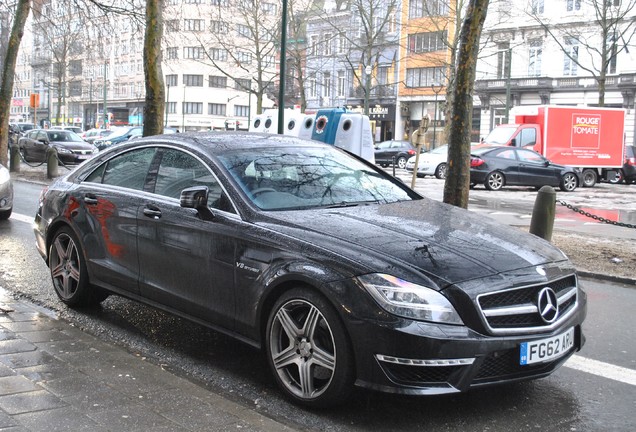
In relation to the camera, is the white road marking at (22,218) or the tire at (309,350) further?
the white road marking at (22,218)

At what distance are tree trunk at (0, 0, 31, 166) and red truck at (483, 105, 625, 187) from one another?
1699cm

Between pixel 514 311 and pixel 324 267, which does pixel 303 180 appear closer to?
pixel 324 267

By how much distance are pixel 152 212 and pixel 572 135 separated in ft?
81.2

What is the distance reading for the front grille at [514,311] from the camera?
3613 millimetres

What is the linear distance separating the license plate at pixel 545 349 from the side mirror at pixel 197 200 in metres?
2.10

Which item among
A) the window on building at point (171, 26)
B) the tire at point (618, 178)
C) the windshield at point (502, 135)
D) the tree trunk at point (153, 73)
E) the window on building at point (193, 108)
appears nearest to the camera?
the tree trunk at point (153, 73)

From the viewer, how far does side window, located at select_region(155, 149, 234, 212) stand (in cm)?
467

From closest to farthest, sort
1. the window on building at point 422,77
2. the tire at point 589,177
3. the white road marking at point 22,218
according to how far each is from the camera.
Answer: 1. the white road marking at point 22,218
2. the tire at point 589,177
3. the window on building at point 422,77

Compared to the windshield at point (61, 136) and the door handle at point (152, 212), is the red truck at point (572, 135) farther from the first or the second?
the door handle at point (152, 212)

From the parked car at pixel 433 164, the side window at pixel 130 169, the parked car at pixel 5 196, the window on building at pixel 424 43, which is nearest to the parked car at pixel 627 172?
the parked car at pixel 433 164

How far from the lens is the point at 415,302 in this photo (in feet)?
11.6

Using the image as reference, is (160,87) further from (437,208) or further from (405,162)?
(405,162)

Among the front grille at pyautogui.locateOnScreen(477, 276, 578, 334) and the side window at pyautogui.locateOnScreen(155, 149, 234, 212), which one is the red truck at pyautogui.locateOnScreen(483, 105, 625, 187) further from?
the front grille at pyautogui.locateOnScreen(477, 276, 578, 334)

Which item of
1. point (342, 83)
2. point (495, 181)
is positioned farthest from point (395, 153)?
point (342, 83)
